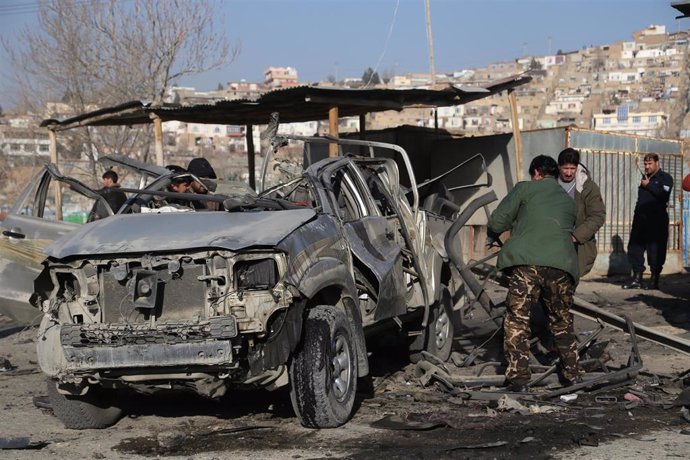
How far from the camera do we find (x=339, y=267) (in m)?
6.34

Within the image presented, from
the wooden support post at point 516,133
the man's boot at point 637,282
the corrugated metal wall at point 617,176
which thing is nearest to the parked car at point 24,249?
the wooden support post at point 516,133

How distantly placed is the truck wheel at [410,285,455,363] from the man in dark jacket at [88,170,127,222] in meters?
3.15

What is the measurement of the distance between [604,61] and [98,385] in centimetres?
18013

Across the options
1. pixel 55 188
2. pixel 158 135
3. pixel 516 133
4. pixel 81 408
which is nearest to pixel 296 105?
pixel 158 135

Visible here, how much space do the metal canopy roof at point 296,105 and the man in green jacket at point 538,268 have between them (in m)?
5.56

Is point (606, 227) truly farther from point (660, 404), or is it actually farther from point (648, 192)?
point (660, 404)

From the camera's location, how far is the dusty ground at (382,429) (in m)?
5.36

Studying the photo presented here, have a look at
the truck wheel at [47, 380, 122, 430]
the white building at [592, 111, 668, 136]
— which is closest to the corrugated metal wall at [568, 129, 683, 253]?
the truck wheel at [47, 380, 122, 430]

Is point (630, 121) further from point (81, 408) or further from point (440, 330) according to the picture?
point (81, 408)

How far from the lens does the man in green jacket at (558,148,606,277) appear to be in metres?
7.80

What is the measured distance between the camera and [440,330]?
344 inches

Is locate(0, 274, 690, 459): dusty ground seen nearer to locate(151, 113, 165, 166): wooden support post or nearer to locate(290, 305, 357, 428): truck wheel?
locate(290, 305, 357, 428): truck wheel

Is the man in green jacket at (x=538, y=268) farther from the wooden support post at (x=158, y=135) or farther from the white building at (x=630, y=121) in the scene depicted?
the white building at (x=630, y=121)

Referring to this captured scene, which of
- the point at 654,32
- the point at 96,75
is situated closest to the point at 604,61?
the point at 654,32
